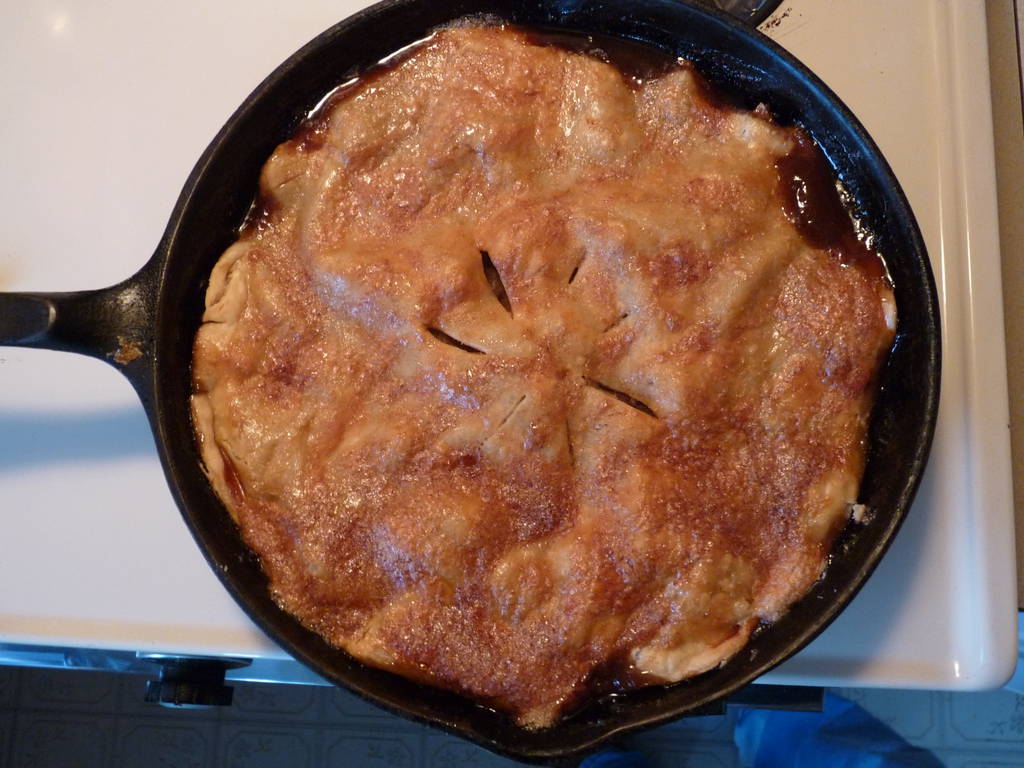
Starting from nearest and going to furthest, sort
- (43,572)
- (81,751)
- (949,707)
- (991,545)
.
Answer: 1. (991,545)
2. (43,572)
3. (949,707)
4. (81,751)

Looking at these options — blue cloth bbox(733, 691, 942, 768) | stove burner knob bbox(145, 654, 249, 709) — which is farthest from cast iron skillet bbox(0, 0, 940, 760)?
blue cloth bbox(733, 691, 942, 768)

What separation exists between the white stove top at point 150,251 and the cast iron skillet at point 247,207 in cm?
27

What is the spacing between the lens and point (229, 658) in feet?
4.81

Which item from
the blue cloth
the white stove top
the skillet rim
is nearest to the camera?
the skillet rim

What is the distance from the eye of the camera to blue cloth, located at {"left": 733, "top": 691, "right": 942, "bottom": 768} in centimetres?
205

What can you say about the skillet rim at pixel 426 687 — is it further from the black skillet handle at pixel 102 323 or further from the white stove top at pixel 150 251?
the white stove top at pixel 150 251

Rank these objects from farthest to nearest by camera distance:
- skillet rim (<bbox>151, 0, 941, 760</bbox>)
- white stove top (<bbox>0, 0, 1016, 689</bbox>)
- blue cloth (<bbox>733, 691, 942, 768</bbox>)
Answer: blue cloth (<bbox>733, 691, 942, 768</bbox>) → white stove top (<bbox>0, 0, 1016, 689</bbox>) → skillet rim (<bbox>151, 0, 941, 760</bbox>)

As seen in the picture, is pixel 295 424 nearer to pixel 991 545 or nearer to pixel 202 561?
pixel 202 561

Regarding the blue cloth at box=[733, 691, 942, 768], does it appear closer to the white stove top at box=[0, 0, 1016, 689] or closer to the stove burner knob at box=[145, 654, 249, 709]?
the white stove top at box=[0, 0, 1016, 689]

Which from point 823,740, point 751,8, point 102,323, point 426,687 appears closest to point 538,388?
point 426,687

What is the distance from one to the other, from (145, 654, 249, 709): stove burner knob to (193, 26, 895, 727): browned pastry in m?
0.47

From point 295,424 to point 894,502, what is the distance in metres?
0.86

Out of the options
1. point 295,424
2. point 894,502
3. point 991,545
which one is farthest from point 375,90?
point 991,545

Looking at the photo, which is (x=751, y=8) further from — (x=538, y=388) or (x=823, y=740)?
(x=823, y=740)
